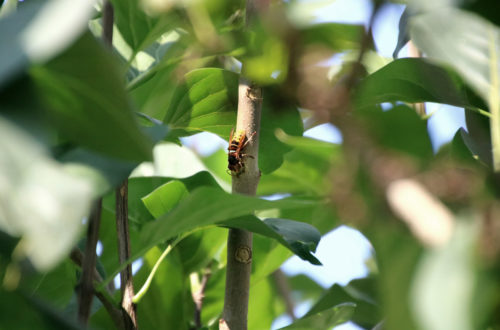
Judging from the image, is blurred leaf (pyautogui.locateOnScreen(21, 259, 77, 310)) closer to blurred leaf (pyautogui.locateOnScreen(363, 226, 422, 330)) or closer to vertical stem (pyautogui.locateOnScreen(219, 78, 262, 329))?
vertical stem (pyautogui.locateOnScreen(219, 78, 262, 329))

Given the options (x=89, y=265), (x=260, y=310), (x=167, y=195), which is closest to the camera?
(x=89, y=265)

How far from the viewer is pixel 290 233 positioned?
22.5 inches

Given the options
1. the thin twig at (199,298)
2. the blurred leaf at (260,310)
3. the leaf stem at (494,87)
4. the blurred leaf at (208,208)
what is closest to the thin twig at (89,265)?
the blurred leaf at (208,208)

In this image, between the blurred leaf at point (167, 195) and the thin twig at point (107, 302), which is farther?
the blurred leaf at point (167, 195)

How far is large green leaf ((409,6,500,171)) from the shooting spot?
368mm

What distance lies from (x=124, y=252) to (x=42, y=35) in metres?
→ 0.31

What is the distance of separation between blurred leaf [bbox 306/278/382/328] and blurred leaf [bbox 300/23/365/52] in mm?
546

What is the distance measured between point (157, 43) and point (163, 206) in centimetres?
21

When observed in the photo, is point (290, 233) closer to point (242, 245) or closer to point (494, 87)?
point (242, 245)

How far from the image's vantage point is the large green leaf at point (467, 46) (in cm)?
37

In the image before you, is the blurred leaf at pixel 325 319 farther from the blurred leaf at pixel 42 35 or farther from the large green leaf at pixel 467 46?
the blurred leaf at pixel 42 35

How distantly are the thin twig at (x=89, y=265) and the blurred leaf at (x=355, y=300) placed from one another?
403mm

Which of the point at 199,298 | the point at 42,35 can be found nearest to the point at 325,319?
the point at 199,298

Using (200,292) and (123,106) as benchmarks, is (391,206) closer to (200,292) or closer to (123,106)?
(123,106)
